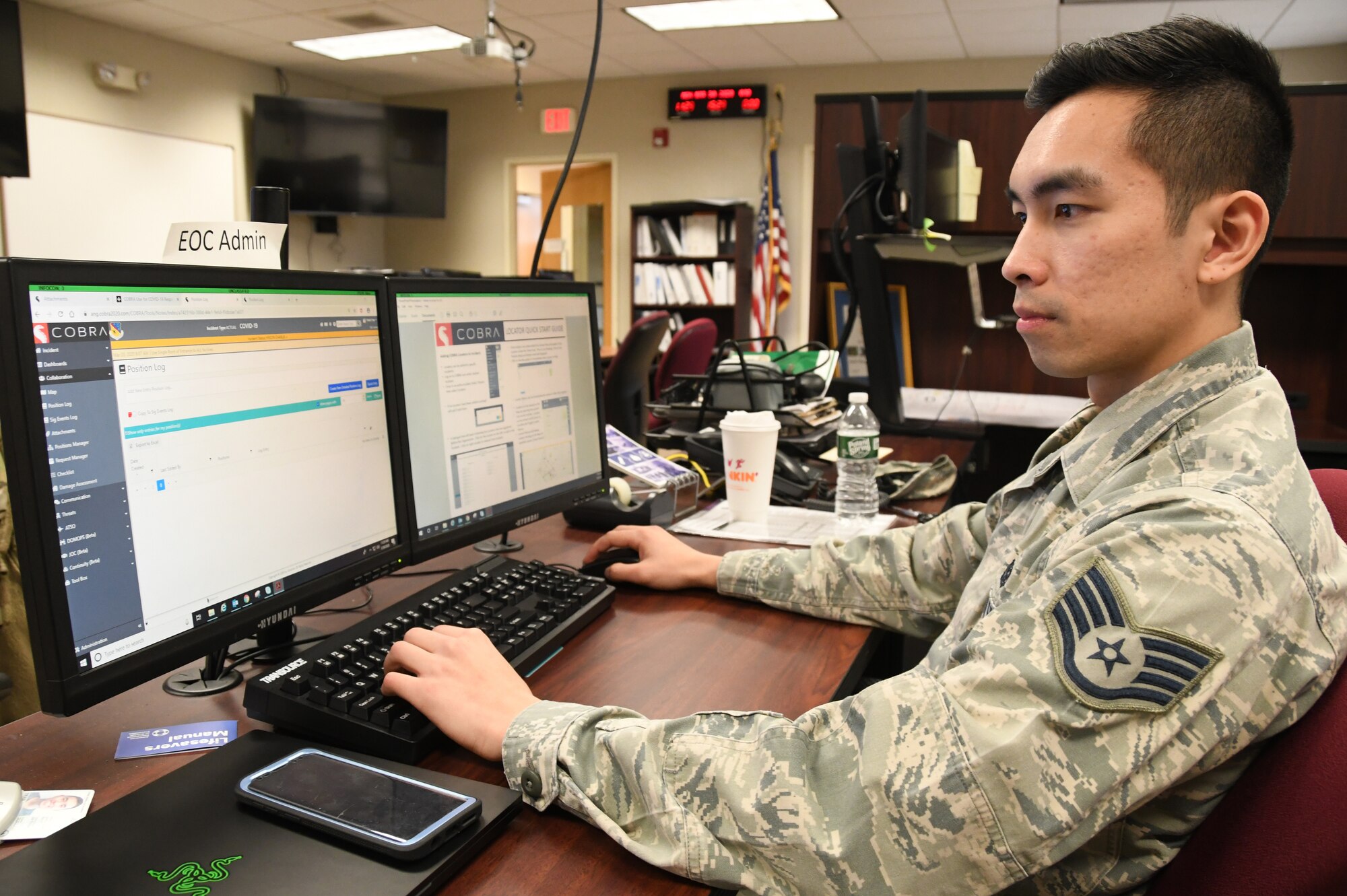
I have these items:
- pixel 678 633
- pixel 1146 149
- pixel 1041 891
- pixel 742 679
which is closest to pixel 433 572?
pixel 678 633

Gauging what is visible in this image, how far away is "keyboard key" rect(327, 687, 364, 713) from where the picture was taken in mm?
787

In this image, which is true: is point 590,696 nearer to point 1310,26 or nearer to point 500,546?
point 500,546

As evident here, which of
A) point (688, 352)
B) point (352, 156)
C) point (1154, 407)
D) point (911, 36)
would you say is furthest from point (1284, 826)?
point (352, 156)

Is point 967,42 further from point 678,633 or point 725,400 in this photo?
point 678,633

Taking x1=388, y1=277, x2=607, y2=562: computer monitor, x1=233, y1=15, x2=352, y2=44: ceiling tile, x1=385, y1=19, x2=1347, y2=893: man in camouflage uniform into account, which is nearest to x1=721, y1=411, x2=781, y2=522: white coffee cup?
x1=388, y1=277, x2=607, y2=562: computer monitor

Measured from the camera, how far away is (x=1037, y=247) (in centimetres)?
87

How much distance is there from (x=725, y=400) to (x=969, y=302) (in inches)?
53.8

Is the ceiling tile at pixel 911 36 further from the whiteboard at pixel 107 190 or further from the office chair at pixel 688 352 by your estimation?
the whiteboard at pixel 107 190

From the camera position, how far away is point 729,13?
17.9 feet

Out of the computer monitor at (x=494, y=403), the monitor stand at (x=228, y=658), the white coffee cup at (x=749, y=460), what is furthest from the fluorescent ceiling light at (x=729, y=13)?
the monitor stand at (x=228, y=658)

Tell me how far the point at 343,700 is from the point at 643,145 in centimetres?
680

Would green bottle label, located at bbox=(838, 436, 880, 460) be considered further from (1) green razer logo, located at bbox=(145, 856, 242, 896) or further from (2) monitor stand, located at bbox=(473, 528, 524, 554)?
(1) green razer logo, located at bbox=(145, 856, 242, 896)

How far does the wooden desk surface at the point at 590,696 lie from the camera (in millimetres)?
663

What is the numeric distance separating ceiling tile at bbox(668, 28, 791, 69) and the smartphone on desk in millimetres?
5744
